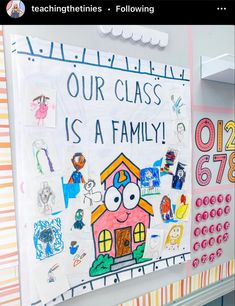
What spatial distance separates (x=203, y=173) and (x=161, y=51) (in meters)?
0.41

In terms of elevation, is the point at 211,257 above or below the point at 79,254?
below

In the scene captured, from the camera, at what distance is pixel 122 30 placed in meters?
0.63

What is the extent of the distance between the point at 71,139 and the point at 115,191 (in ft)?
0.60

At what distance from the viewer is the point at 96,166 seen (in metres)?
0.61

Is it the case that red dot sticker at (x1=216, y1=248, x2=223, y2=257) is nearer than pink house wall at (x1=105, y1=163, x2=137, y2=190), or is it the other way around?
pink house wall at (x1=105, y1=163, x2=137, y2=190)

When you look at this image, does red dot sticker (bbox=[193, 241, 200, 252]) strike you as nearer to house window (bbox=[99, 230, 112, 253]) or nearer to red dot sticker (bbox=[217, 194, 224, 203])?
red dot sticker (bbox=[217, 194, 224, 203])

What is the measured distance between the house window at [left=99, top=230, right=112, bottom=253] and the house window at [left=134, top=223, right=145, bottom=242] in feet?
0.27

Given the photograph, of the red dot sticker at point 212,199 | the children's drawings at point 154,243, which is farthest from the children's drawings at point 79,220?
the red dot sticker at point 212,199

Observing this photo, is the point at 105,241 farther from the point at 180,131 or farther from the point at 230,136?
the point at 230,136

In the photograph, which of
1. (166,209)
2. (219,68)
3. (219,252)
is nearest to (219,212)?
(219,252)
